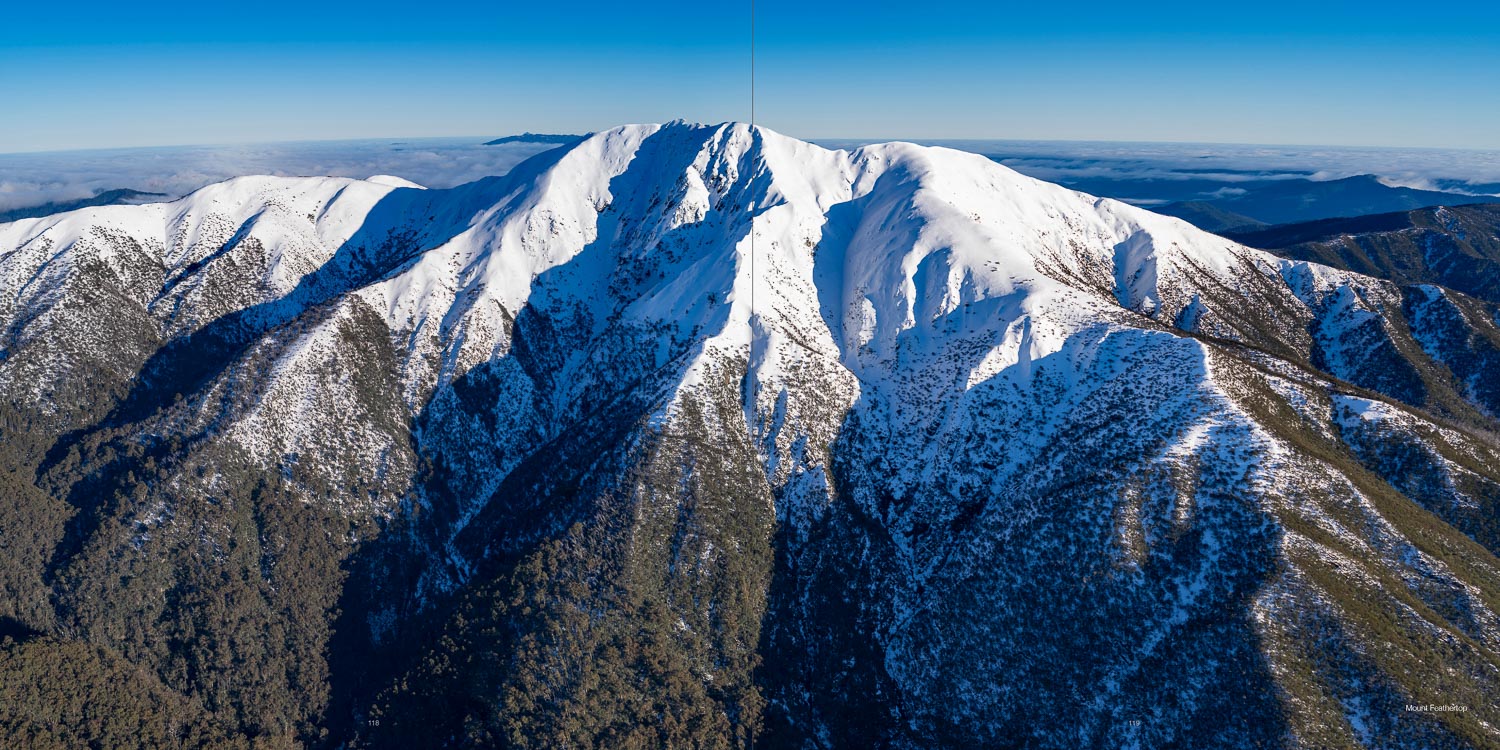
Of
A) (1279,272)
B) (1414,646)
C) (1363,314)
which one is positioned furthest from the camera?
(1279,272)

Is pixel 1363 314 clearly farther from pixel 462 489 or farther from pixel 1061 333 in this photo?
pixel 462 489

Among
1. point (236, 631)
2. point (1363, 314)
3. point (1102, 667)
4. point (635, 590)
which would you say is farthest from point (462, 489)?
point (1363, 314)

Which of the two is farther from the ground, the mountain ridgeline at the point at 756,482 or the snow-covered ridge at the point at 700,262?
the snow-covered ridge at the point at 700,262

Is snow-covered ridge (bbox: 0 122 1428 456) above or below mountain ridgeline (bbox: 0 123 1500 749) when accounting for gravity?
above

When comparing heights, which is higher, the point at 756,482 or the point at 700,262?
the point at 700,262

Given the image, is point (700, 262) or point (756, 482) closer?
point (756, 482)

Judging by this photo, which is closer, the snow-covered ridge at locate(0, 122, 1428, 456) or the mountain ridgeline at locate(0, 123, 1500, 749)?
the mountain ridgeline at locate(0, 123, 1500, 749)

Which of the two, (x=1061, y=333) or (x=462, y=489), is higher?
(x=1061, y=333)

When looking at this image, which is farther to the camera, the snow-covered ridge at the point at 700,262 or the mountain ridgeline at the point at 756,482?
the snow-covered ridge at the point at 700,262
